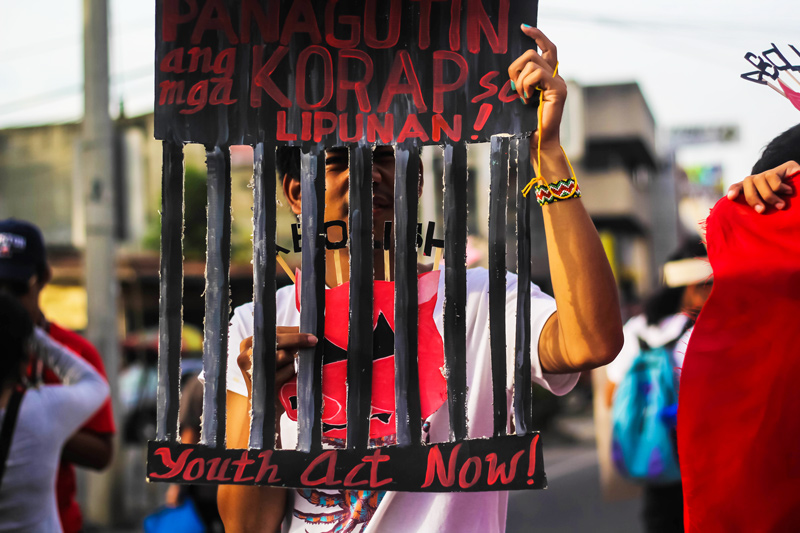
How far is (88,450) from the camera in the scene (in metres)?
2.54

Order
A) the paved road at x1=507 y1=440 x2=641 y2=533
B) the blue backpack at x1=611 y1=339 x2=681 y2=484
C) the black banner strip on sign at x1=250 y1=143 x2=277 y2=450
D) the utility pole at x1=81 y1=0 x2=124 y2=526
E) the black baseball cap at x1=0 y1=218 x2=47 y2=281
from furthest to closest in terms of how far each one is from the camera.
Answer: the paved road at x1=507 y1=440 x2=641 y2=533 → the utility pole at x1=81 y1=0 x2=124 y2=526 → the blue backpack at x1=611 y1=339 x2=681 y2=484 → the black baseball cap at x1=0 y1=218 x2=47 y2=281 → the black banner strip on sign at x1=250 y1=143 x2=277 y2=450

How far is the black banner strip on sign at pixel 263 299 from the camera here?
149 centimetres

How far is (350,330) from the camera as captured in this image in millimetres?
1504

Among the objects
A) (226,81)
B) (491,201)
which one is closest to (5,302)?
(226,81)

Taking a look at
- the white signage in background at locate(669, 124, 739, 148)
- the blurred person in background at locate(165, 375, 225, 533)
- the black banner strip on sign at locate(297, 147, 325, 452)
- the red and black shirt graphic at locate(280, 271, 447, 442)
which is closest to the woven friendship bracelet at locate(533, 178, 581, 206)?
the red and black shirt graphic at locate(280, 271, 447, 442)

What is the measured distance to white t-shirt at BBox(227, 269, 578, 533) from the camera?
5.00 feet

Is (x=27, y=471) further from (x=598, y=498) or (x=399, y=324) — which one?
(x=598, y=498)

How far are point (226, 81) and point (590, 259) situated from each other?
709 mm

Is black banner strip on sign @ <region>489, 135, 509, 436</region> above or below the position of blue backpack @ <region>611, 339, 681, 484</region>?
above

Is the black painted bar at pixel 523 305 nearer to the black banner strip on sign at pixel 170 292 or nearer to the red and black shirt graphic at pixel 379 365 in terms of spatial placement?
the red and black shirt graphic at pixel 379 365

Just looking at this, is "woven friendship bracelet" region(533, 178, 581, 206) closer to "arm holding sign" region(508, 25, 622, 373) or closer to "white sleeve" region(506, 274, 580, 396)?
"arm holding sign" region(508, 25, 622, 373)

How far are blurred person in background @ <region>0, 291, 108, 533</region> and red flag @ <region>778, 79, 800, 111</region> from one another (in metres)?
1.73

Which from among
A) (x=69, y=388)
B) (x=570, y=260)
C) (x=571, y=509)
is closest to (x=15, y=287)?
(x=69, y=388)

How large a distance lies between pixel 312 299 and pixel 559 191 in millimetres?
457
